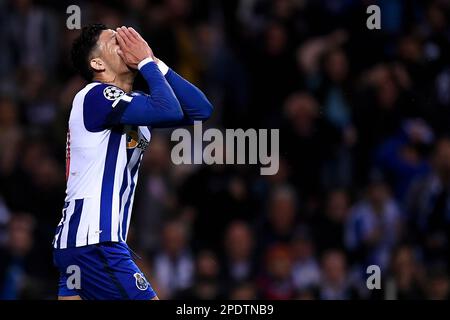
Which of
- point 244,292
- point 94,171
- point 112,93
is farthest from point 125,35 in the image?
point 244,292

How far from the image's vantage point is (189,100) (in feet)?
21.4

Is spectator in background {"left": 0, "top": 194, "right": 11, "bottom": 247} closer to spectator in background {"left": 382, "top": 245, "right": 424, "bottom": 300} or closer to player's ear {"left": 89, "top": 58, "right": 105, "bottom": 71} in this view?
spectator in background {"left": 382, "top": 245, "right": 424, "bottom": 300}

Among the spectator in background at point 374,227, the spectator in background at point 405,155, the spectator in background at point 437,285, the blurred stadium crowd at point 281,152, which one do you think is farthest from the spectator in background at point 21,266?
the spectator in background at point 405,155

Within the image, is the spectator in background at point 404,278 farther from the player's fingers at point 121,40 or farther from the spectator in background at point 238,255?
the player's fingers at point 121,40

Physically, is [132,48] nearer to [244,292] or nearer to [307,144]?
[244,292]

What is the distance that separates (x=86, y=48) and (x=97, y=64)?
0.12m

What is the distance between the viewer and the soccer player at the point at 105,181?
6.23 m

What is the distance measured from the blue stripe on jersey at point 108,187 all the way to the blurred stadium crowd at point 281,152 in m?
3.61

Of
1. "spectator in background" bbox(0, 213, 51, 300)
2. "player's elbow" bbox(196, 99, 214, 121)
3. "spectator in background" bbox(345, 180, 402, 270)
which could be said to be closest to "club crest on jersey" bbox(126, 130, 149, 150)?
"player's elbow" bbox(196, 99, 214, 121)

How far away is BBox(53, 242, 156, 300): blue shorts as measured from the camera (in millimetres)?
6238

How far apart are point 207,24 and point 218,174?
2056 millimetres

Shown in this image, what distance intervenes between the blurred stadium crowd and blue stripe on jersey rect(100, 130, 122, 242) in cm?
361

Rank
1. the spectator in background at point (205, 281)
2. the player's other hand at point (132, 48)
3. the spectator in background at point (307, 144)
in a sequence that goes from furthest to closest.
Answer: the spectator in background at point (307, 144)
the spectator in background at point (205, 281)
the player's other hand at point (132, 48)

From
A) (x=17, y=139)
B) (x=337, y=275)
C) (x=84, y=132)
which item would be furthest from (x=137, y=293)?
(x=17, y=139)
